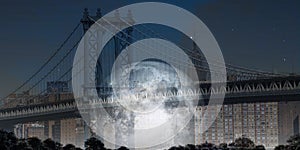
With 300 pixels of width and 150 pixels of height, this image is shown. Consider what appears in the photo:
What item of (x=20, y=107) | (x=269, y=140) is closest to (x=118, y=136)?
(x=20, y=107)

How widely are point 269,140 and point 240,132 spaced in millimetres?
2316

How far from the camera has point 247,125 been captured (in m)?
52.6

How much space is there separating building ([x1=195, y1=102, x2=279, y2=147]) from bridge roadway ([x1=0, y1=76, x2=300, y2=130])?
20.6 m

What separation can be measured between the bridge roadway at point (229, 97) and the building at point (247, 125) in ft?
67.7

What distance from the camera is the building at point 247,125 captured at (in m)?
52.1

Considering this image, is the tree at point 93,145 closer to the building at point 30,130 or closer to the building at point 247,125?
the building at point 30,130

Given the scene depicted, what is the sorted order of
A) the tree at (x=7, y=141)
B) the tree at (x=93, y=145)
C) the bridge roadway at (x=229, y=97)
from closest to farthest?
the tree at (x=7, y=141) → the tree at (x=93, y=145) → the bridge roadway at (x=229, y=97)

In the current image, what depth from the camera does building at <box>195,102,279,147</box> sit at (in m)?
52.1

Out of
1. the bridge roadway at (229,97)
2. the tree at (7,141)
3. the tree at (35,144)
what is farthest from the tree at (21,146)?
the bridge roadway at (229,97)

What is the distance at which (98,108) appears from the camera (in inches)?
1144

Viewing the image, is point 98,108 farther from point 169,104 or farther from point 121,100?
point 169,104

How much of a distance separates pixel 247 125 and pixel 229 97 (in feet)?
84.0

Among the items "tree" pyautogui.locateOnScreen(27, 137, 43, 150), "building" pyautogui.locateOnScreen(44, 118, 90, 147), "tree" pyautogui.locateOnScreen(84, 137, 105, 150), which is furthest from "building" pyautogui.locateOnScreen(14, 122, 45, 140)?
"tree" pyautogui.locateOnScreen(84, 137, 105, 150)

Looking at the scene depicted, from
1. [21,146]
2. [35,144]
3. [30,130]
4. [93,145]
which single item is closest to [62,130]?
[30,130]
